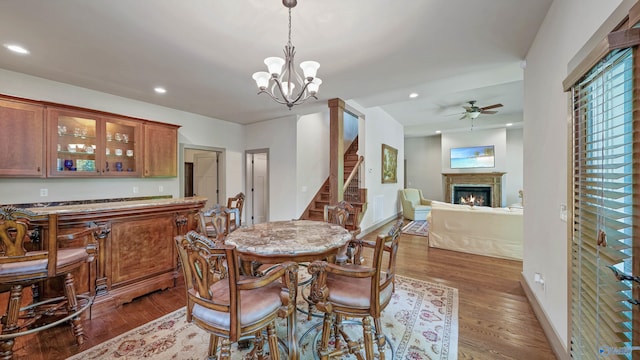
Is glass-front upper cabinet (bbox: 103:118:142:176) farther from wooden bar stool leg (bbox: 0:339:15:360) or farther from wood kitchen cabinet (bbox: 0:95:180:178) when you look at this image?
wooden bar stool leg (bbox: 0:339:15:360)

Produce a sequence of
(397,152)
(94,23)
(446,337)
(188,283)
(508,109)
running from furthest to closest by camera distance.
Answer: (397,152) → (508,109) → (94,23) → (446,337) → (188,283)

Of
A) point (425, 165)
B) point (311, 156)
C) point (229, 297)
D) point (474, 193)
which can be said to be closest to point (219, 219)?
point (229, 297)

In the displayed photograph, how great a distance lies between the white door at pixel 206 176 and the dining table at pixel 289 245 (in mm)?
4588

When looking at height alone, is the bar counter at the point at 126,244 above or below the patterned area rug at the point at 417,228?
above

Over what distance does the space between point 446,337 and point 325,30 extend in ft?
9.58

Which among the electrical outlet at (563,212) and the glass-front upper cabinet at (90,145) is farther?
the glass-front upper cabinet at (90,145)

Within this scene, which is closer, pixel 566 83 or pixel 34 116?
pixel 566 83

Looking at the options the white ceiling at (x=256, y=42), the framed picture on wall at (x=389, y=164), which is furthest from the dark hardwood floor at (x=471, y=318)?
the framed picture on wall at (x=389, y=164)

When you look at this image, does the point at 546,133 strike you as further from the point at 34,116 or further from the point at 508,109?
the point at 34,116

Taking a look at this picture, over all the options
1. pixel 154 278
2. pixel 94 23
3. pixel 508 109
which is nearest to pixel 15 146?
pixel 94 23

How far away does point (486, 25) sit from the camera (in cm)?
224

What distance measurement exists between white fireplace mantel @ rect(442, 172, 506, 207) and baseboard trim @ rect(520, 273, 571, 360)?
20.0 ft

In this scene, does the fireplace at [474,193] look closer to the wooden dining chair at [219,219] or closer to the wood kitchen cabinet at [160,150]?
the wooden dining chair at [219,219]

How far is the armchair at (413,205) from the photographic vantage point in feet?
22.4
